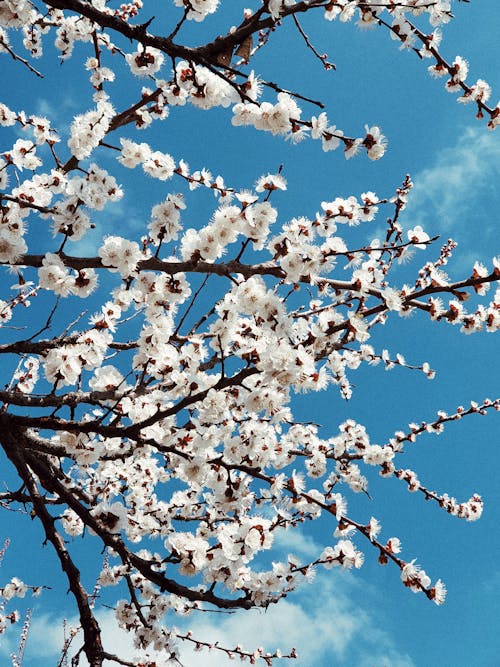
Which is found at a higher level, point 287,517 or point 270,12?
point 270,12

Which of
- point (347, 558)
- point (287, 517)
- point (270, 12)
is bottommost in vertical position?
point (347, 558)

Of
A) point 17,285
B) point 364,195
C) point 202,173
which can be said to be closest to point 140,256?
point 17,285

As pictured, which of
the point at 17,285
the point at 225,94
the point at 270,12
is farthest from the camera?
the point at 17,285

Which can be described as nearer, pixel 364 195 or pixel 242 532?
pixel 242 532

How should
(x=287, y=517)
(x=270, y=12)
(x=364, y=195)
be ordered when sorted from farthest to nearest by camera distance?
(x=287, y=517), (x=364, y=195), (x=270, y=12)

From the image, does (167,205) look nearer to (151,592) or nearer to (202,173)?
(202,173)

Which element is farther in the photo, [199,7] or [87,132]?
[87,132]

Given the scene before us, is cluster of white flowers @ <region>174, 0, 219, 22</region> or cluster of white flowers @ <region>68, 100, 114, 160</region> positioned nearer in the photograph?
cluster of white flowers @ <region>174, 0, 219, 22</region>

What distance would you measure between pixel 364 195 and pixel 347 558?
351cm

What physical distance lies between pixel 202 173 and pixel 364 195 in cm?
167

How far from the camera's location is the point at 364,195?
493 centimetres

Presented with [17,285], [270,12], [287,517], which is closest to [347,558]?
[287,517]

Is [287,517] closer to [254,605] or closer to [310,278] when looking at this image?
[254,605]

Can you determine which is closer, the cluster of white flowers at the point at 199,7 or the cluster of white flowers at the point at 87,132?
the cluster of white flowers at the point at 199,7
